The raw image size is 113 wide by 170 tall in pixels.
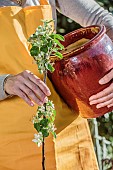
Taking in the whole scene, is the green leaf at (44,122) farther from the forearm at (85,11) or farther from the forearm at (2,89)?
the forearm at (85,11)

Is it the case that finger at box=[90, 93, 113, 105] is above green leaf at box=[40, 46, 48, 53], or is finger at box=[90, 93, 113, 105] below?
below

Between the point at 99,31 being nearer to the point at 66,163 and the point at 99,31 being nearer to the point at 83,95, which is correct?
the point at 83,95

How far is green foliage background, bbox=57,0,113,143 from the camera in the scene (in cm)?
323

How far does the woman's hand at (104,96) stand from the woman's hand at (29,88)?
0.51 feet

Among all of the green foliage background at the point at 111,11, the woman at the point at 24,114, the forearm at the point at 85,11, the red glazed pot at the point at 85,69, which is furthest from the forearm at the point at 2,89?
the green foliage background at the point at 111,11

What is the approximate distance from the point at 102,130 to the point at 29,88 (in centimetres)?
213

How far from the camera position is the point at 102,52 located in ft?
4.58

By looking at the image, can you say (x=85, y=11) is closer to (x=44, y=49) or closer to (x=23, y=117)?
(x=23, y=117)

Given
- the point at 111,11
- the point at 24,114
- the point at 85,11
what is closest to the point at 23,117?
the point at 24,114

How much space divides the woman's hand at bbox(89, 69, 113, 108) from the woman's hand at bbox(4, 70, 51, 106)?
0.51ft

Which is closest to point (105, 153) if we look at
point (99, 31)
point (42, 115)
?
point (99, 31)

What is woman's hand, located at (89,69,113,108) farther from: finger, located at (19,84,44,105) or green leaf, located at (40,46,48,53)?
green leaf, located at (40,46,48,53)

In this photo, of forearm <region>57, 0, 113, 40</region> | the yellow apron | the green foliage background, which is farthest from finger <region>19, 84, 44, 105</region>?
the green foliage background

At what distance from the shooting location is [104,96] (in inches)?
55.8
